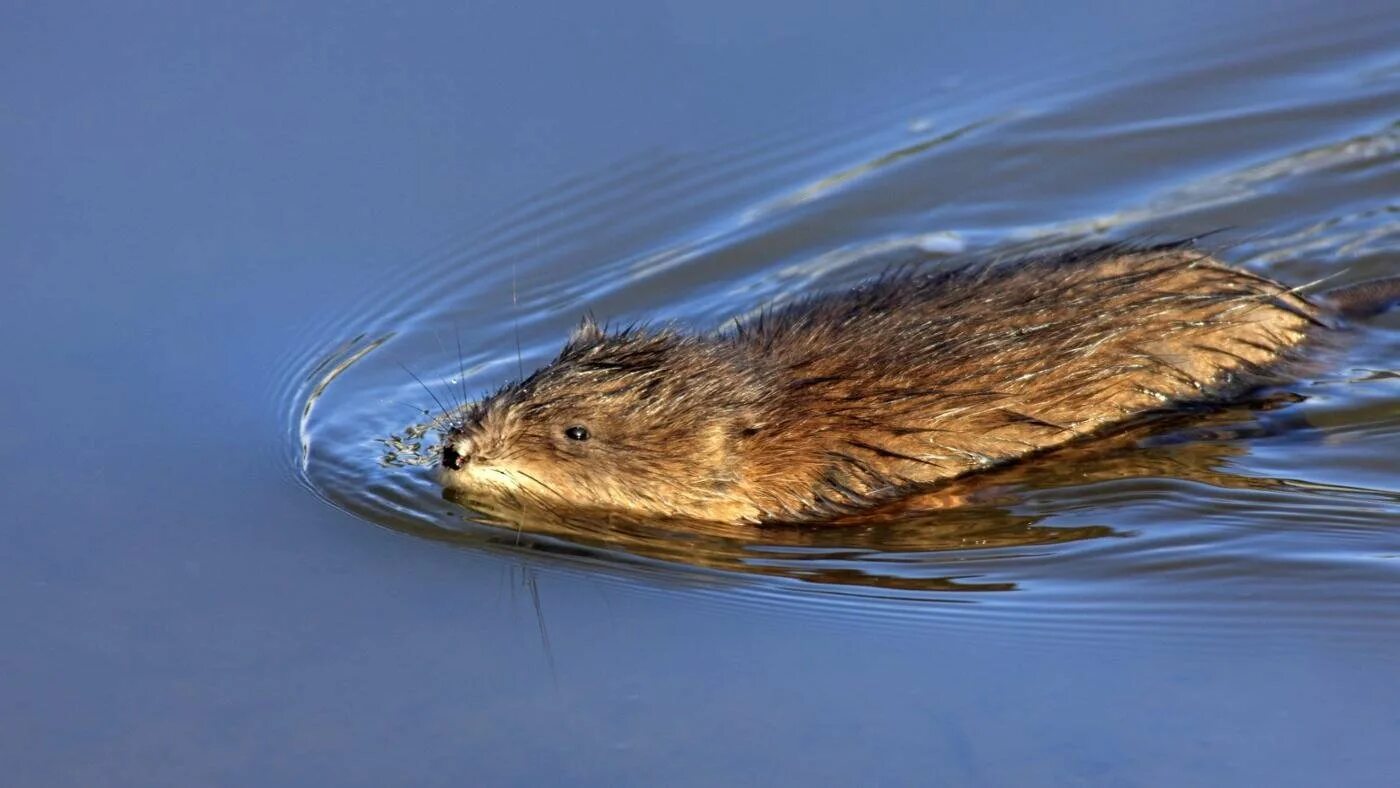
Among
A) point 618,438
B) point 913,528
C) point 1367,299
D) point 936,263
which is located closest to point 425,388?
point 618,438

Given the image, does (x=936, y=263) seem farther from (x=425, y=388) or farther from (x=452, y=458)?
(x=452, y=458)

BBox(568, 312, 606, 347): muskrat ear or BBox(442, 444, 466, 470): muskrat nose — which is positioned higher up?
BBox(568, 312, 606, 347): muskrat ear

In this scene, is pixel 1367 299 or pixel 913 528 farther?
pixel 1367 299

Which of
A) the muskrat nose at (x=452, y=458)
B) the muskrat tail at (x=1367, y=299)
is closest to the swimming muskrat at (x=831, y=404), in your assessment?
the muskrat nose at (x=452, y=458)

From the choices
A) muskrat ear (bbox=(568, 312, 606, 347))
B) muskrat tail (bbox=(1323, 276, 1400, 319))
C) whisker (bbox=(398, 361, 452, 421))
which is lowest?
whisker (bbox=(398, 361, 452, 421))

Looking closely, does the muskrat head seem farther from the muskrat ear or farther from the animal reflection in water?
the muskrat ear

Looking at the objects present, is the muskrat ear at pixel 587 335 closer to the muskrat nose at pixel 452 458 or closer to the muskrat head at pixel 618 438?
the muskrat head at pixel 618 438

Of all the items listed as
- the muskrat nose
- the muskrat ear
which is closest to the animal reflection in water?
the muskrat nose
